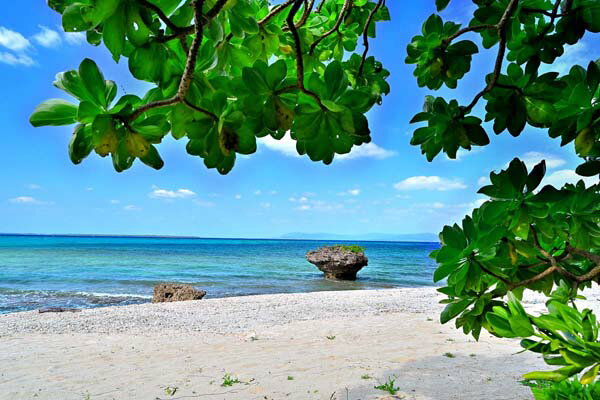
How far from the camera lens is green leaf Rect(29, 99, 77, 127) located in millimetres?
628

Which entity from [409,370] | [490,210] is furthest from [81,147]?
[409,370]

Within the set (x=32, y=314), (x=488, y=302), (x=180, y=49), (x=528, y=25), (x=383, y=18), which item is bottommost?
(x=32, y=314)

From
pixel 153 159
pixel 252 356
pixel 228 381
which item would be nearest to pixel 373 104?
pixel 153 159

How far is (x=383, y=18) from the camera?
Answer: 1.97 meters

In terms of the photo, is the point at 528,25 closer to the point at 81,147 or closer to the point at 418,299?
the point at 81,147

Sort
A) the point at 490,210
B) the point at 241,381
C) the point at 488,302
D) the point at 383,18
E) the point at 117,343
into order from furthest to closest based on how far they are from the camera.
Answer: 1. the point at 117,343
2. the point at 241,381
3. the point at 383,18
4. the point at 488,302
5. the point at 490,210

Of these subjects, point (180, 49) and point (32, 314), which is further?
point (32, 314)

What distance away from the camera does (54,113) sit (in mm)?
633

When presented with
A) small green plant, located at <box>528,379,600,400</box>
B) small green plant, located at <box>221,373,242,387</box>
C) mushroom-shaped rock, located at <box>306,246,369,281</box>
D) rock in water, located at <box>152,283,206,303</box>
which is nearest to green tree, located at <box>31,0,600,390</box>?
small green plant, located at <box>528,379,600,400</box>

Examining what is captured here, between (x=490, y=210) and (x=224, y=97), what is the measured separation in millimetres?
720

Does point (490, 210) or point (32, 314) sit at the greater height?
point (490, 210)

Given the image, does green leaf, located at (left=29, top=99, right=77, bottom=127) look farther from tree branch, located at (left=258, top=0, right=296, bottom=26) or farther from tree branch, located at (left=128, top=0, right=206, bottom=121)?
tree branch, located at (left=258, top=0, right=296, bottom=26)

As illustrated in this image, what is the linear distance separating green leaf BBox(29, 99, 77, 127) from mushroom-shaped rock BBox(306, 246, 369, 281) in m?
16.3

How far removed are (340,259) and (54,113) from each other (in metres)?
16.6
